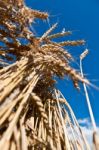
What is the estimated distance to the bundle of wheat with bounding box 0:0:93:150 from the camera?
1290 mm

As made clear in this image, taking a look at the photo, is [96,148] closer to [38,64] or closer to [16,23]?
[38,64]

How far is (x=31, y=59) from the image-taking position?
1.75 metres

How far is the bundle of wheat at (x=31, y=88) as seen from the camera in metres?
1.29

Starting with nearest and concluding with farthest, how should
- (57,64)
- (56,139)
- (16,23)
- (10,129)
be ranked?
(10,129), (56,139), (57,64), (16,23)

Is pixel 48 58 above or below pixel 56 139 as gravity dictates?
above

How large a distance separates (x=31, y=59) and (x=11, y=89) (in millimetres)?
396

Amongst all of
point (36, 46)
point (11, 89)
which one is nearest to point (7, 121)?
point (11, 89)

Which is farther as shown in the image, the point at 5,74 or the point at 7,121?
the point at 5,74

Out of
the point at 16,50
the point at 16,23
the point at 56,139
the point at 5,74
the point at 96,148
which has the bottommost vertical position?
the point at 96,148

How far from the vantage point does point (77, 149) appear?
155 cm

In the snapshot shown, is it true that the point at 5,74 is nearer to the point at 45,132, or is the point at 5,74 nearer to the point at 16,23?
the point at 45,132

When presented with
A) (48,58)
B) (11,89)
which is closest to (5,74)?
(11,89)

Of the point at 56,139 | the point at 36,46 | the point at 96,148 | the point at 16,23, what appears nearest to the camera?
the point at 96,148

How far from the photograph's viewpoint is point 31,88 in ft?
4.95
